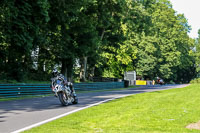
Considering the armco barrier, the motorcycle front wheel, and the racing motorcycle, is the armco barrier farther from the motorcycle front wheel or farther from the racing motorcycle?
the motorcycle front wheel

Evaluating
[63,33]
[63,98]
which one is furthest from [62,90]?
[63,33]

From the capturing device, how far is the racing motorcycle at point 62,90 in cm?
1409

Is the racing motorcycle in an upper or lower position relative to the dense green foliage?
lower

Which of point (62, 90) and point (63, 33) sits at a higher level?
point (63, 33)

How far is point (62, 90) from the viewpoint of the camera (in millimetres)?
14180

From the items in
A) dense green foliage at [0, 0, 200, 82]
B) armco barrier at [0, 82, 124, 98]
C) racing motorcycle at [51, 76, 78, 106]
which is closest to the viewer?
racing motorcycle at [51, 76, 78, 106]

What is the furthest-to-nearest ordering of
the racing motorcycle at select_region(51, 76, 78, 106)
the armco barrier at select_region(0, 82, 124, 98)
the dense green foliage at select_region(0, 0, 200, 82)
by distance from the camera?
1. the dense green foliage at select_region(0, 0, 200, 82)
2. the armco barrier at select_region(0, 82, 124, 98)
3. the racing motorcycle at select_region(51, 76, 78, 106)

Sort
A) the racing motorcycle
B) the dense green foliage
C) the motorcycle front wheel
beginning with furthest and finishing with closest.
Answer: the dense green foliage
the motorcycle front wheel
the racing motorcycle

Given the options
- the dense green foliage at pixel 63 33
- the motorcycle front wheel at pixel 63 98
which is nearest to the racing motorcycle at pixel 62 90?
the motorcycle front wheel at pixel 63 98

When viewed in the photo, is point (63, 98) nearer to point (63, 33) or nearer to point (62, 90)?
point (62, 90)

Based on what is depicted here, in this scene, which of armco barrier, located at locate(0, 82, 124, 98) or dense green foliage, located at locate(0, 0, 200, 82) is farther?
dense green foliage, located at locate(0, 0, 200, 82)

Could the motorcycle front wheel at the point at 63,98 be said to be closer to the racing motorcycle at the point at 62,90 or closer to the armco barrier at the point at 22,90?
the racing motorcycle at the point at 62,90

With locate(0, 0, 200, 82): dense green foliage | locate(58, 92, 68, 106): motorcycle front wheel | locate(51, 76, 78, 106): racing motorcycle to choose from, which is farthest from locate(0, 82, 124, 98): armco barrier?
locate(58, 92, 68, 106): motorcycle front wheel

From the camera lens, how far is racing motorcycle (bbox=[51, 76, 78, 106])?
14.1 metres
